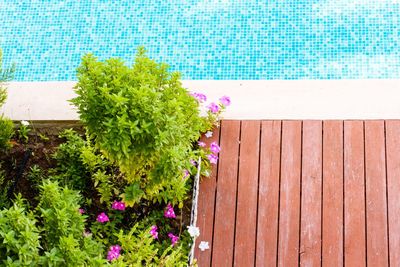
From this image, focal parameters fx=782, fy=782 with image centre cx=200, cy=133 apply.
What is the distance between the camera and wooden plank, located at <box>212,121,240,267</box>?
4.91 m

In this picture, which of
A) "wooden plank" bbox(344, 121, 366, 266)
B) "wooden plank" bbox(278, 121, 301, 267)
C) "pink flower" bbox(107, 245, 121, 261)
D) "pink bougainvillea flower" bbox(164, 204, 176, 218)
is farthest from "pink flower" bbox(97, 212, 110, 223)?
"wooden plank" bbox(344, 121, 366, 266)

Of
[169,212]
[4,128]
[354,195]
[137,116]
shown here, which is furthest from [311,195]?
[4,128]

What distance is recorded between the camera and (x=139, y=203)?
5.00 meters

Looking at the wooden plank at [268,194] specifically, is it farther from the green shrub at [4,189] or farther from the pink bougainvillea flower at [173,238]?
the green shrub at [4,189]

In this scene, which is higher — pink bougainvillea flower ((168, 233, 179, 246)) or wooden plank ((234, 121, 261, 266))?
wooden plank ((234, 121, 261, 266))

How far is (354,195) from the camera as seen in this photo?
4.97 meters

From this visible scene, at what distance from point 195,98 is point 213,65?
118cm

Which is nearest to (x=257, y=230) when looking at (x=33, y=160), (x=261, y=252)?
(x=261, y=252)

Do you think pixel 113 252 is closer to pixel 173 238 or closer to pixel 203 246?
pixel 173 238

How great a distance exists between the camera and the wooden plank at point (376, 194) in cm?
480

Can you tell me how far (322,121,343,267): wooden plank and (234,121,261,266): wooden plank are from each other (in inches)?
17.4

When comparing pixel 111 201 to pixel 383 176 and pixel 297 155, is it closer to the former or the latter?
pixel 297 155

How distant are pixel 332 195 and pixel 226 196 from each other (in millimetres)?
679

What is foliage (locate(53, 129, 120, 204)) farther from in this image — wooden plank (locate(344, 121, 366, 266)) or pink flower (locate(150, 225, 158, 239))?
wooden plank (locate(344, 121, 366, 266))
